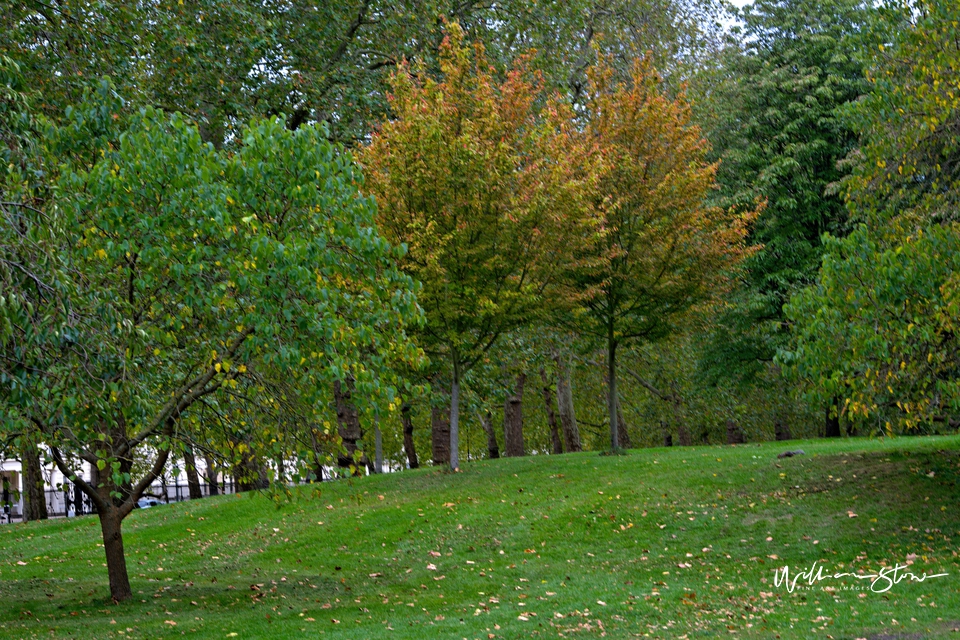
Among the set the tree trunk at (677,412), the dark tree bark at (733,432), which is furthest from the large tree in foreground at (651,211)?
the tree trunk at (677,412)

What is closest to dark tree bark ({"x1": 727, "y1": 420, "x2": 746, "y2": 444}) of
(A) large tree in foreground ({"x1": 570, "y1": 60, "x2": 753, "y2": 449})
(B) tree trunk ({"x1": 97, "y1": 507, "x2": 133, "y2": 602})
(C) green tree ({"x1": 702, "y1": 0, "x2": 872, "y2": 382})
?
(C) green tree ({"x1": 702, "y1": 0, "x2": 872, "y2": 382})

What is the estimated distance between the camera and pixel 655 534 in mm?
14406

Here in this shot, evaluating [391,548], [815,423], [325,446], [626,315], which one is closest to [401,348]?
[325,446]

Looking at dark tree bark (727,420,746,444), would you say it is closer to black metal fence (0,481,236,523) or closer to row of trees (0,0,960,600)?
row of trees (0,0,960,600)

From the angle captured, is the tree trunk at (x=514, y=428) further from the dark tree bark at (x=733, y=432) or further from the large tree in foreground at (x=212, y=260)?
the large tree in foreground at (x=212, y=260)

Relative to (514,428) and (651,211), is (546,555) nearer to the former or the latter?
(651,211)

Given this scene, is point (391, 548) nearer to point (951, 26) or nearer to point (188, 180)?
point (188, 180)

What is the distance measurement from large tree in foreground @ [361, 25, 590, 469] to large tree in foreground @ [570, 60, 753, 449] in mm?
1223

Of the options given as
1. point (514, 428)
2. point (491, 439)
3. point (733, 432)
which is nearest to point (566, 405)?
point (514, 428)

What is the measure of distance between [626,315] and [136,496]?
1339 cm

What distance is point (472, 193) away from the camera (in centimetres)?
1902

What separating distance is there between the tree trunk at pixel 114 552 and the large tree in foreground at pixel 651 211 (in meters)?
11.5

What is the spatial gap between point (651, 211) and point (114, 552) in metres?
13.3

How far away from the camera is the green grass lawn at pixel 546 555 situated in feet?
32.6
